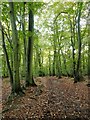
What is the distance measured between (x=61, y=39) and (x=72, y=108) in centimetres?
1890

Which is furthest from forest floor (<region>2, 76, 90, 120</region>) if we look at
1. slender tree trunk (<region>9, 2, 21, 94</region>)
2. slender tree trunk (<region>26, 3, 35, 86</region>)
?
slender tree trunk (<region>26, 3, 35, 86</region>)

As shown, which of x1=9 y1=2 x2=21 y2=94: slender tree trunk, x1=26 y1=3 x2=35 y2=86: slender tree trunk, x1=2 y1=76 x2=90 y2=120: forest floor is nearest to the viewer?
x1=2 y1=76 x2=90 y2=120: forest floor

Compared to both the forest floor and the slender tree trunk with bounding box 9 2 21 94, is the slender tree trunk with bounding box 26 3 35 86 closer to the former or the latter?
the slender tree trunk with bounding box 9 2 21 94

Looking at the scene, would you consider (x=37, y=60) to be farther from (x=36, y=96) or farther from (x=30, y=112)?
(x=30, y=112)

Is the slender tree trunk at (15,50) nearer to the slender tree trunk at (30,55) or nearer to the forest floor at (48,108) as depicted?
the forest floor at (48,108)

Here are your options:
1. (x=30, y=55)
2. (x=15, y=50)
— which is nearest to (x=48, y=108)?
(x=15, y=50)

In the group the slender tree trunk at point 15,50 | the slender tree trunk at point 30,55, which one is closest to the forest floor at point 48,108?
the slender tree trunk at point 15,50

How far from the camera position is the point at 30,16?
14266mm

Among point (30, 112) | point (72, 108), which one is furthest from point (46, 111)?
point (72, 108)

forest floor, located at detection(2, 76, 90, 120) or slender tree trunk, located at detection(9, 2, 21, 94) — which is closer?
forest floor, located at detection(2, 76, 90, 120)

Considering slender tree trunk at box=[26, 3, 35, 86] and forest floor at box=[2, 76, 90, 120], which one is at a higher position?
slender tree trunk at box=[26, 3, 35, 86]

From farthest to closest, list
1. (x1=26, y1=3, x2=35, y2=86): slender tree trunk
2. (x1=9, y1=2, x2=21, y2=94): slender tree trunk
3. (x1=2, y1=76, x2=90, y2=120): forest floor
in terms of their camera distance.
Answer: (x1=26, y1=3, x2=35, y2=86): slender tree trunk → (x1=9, y1=2, x2=21, y2=94): slender tree trunk → (x1=2, y1=76, x2=90, y2=120): forest floor

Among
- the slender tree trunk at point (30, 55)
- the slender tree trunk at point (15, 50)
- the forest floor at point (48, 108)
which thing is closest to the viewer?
the forest floor at point (48, 108)

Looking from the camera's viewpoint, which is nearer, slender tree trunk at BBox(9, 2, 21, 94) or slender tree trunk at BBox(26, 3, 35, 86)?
slender tree trunk at BBox(9, 2, 21, 94)
